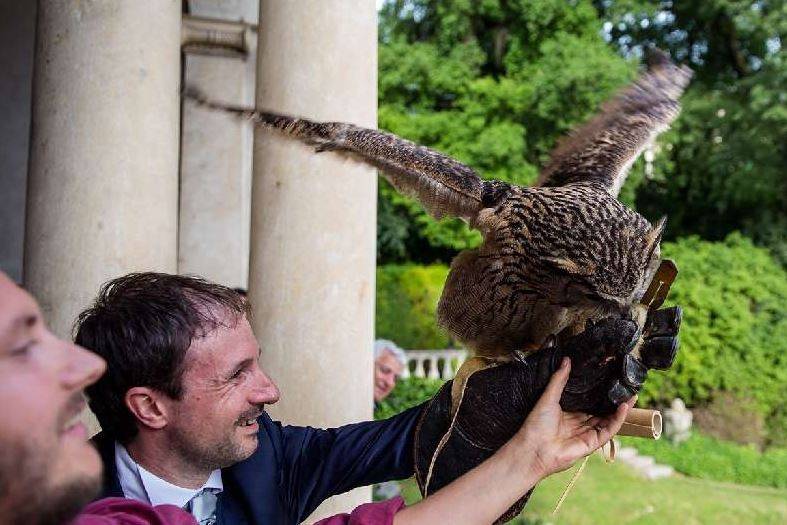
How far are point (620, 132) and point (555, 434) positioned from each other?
1.71 meters

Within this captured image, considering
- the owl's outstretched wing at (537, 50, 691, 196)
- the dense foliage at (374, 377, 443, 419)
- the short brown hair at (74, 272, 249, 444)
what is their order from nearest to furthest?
1. the short brown hair at (74, 272, 249, 444)
2. the owl's outstretched wing at (537, 50, 691, 196)
3. the dense foliage at (374, 377, 443, 419)

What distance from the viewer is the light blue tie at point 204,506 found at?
201cm

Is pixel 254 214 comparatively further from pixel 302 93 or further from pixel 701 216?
pixel 701 216

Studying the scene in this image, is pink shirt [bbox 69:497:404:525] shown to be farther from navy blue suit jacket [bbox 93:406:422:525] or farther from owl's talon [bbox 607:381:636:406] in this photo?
owl's talon [bbox 607:381:636:406]

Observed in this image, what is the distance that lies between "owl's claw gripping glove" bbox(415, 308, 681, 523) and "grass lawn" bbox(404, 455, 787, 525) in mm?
6457

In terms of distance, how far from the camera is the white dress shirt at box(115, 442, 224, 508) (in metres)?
1.94

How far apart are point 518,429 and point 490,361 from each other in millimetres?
329

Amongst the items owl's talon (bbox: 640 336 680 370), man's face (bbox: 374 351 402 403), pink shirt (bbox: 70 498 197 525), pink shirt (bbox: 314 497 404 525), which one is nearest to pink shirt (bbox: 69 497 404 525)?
pink shirt (bbox: 70 498 197 525)

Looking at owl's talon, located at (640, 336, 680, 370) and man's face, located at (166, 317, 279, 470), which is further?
man's face, located at (166, 317, 279, 470)

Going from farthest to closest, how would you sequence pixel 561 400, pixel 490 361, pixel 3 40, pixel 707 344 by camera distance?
pixel 707 344, pixel 3 40, pixel 490 361, pixel 561 400

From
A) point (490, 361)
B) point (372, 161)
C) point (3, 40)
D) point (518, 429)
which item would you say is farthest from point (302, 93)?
point (3, 40)

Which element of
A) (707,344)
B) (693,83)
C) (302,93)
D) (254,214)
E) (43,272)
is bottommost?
Result: (707,344)

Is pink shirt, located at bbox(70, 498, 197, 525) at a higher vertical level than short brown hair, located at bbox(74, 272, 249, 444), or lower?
lower

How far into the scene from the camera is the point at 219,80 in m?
5.96
